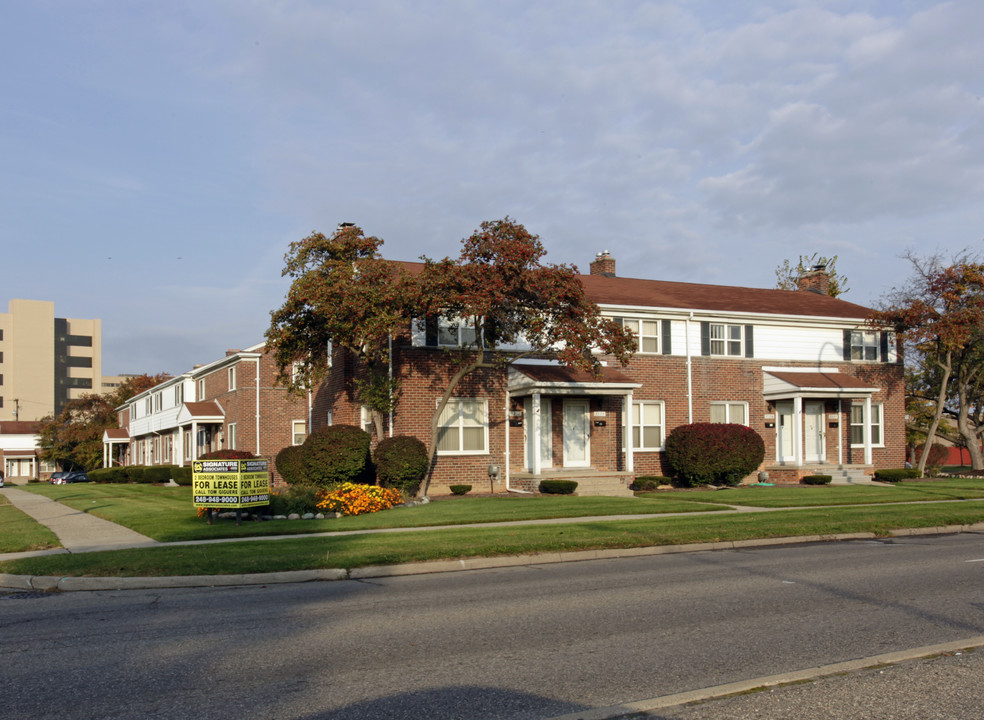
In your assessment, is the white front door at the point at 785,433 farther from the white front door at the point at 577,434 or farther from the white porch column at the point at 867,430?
the white front door at the point at 577,434

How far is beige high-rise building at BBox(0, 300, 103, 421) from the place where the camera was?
106250mm

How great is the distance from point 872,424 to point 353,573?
26002mm

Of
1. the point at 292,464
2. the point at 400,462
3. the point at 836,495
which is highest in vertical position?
the point at 400,462

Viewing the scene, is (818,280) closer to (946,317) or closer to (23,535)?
(946,317)

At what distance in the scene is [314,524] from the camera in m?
17.7

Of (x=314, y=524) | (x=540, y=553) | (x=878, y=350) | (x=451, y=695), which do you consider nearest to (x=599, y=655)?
(x=451, y=695)

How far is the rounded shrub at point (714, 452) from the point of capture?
27734mm

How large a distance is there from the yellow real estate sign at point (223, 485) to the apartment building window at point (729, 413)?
17.7 meters

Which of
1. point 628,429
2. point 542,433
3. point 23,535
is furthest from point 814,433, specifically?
point 23,535

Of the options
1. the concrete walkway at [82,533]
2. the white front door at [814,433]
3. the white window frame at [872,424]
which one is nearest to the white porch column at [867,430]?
the white window frame at [872,424]

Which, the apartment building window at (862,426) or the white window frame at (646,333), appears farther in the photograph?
the apartment building window at (862,426)

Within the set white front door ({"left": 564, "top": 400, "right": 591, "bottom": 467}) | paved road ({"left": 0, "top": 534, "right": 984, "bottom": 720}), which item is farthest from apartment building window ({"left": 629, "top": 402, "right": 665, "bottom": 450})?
paved road ({"left": 0, "top": 534, "right": 984, "bottom": 720})

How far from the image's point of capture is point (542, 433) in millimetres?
27641

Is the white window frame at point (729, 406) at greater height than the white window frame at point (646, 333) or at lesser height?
lesser
